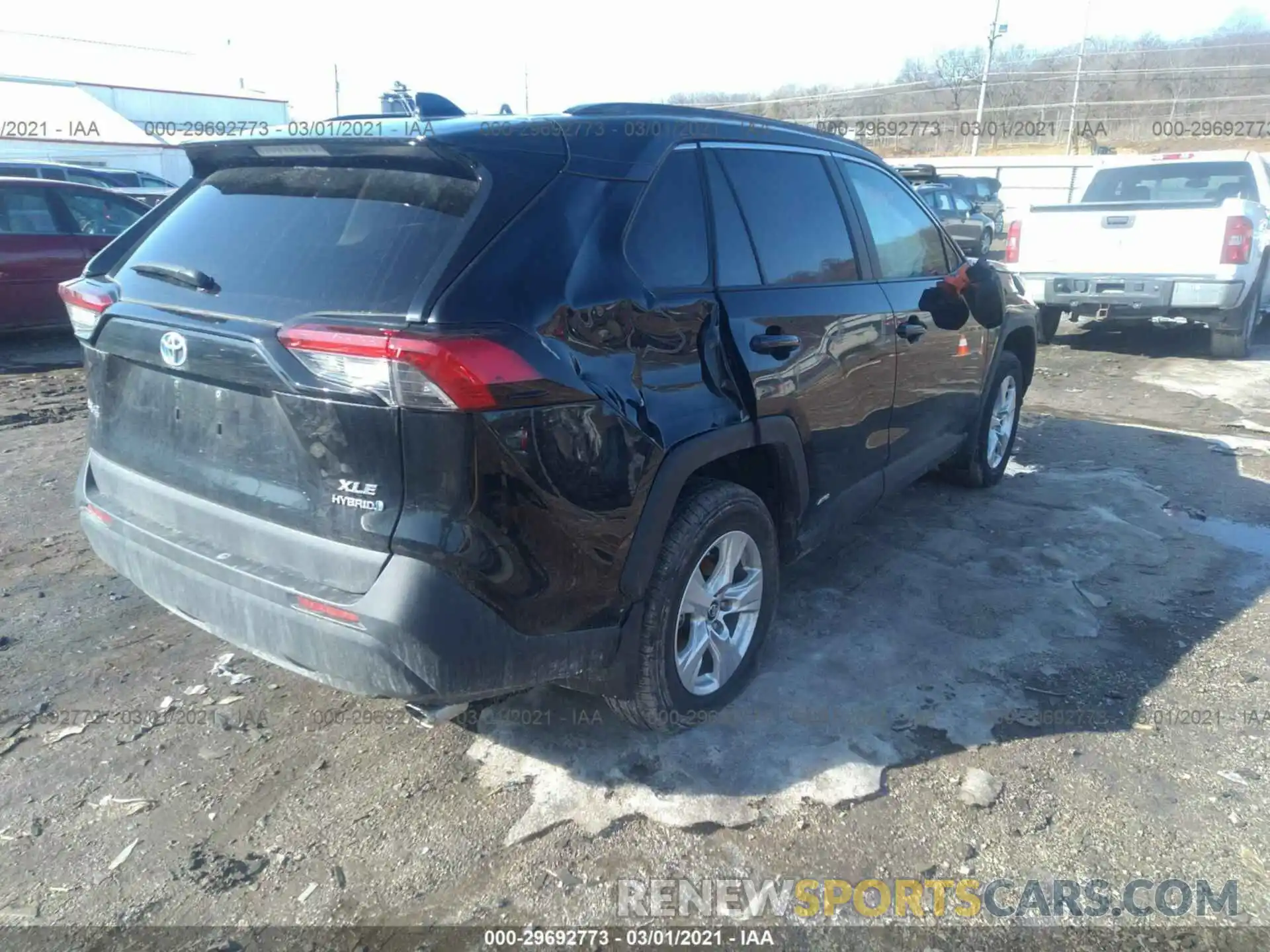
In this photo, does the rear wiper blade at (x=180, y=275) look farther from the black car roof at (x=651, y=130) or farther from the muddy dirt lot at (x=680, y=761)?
the muddy dirt lot at (x=680, y=761)

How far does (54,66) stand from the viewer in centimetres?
3838

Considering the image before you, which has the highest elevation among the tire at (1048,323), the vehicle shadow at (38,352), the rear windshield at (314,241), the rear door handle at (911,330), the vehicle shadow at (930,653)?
the rear windshield at (314,241)

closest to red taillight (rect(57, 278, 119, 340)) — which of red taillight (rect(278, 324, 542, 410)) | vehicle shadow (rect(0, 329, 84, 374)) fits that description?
Result: red taillight (rect(278, 324, 542, 410))

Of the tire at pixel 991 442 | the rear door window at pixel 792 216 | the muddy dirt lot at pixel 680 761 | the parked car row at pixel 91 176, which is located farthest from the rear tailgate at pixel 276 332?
the parked car row at pixel 91 176

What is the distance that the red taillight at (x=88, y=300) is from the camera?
281 centimetres

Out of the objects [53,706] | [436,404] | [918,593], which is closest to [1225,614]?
[918,593]

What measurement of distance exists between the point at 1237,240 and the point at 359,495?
8.96 m

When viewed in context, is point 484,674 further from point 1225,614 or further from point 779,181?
point 1225,614

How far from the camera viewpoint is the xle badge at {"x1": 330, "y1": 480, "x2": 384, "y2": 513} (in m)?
2.24

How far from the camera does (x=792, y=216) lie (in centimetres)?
344

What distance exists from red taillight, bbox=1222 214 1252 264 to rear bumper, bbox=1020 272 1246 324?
21 cm

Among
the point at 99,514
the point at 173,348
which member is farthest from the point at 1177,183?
the point at 99,514

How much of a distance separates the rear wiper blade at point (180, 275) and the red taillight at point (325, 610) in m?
0.90

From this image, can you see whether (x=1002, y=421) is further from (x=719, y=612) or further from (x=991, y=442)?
(x=719, y=612)
